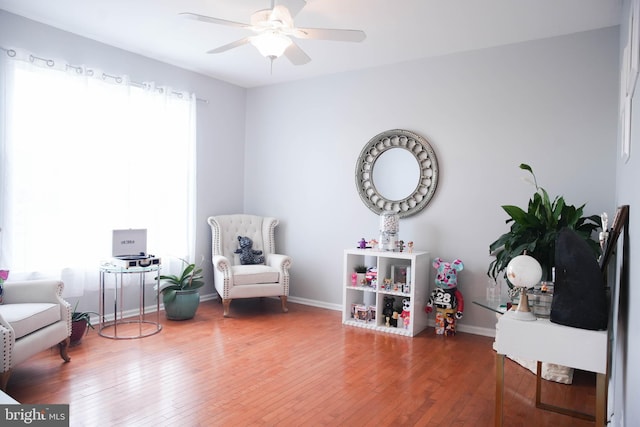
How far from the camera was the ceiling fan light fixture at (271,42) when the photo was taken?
2.94 m

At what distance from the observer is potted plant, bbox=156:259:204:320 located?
438 centimetres

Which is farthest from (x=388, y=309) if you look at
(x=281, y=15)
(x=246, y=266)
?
(x=281, y=15)

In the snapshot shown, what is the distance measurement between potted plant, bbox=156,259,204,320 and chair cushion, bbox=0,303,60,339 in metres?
1.21

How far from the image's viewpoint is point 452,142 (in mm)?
4312

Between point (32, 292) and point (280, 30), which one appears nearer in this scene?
point (280, 30)

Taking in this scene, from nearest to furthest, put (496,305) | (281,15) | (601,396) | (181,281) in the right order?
(601,396), (496,305), (281,15), (181,281)

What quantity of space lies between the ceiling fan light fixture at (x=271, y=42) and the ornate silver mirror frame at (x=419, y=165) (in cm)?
185

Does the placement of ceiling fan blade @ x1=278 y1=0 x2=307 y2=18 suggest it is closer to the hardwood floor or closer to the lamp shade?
the lamp shade

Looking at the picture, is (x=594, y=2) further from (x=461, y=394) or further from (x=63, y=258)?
(x=63, y=258)

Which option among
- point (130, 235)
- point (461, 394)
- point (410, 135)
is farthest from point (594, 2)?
point (130, 235)

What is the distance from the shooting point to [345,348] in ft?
12.1

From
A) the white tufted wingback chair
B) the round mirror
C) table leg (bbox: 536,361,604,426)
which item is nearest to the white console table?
table leg (bbox: 536,361,604,426)

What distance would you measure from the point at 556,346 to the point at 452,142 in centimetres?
267

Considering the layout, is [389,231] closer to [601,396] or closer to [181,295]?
[181,295]
